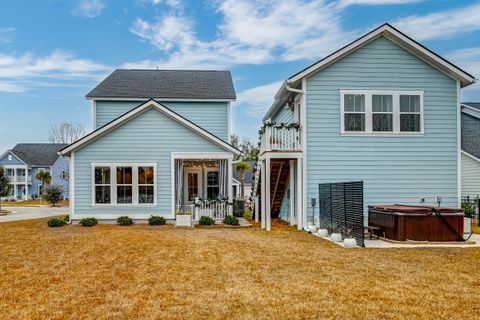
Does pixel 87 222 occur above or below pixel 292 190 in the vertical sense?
below

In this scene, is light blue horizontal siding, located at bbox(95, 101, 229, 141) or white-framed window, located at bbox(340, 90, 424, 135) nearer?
white-framed window, located at bbox(340, 90, 424, 135)

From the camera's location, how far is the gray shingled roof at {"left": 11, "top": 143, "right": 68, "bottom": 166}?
53.7m

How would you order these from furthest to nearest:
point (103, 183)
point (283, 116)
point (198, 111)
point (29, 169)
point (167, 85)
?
point (29, 169), point (167, 85), point (198, 111), point (283, 116), point (103, 183)

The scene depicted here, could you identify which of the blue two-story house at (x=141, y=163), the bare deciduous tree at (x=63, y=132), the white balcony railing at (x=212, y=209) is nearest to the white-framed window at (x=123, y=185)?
the blue two-story house at (x=141, y=163)

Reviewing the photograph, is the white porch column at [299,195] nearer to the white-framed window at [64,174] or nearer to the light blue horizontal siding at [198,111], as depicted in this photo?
the light blue horizontal siding at [198,111]

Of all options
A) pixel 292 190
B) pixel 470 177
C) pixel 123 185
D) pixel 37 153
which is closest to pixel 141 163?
pixel 123 185

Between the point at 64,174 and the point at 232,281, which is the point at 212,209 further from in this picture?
the point at 64,174

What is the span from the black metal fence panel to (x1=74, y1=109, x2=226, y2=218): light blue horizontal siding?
513 cm

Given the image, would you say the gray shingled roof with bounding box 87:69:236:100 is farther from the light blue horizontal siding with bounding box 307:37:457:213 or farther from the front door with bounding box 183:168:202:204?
the light blue horizontal siding with bounding box 307:37:457:213

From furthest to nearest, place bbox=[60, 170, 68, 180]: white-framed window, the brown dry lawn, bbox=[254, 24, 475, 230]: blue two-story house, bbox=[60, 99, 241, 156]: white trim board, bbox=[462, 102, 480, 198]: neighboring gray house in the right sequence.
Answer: bbox=[60, 170, 68, 180]: white-framed window, bbox=[462, 102, 480, 198]: neighboring gray house, bbox=[60, 99, 241, 156]: white trim board, bbox=[254, 24, 475, 230]: blue two-story house, the brown dry lawn

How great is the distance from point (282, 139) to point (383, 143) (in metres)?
3.71

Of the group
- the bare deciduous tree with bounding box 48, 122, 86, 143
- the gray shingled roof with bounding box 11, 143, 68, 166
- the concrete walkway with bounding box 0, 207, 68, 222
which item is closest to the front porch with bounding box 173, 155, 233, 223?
the concrete walkway with bounding box 0, 207, 68, 222

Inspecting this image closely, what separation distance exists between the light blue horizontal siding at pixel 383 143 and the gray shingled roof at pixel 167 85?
7.33 metres

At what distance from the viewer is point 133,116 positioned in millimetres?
17031
